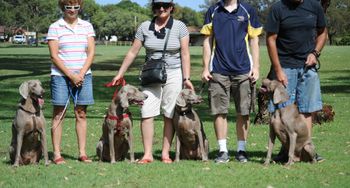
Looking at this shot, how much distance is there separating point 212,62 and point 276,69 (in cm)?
96

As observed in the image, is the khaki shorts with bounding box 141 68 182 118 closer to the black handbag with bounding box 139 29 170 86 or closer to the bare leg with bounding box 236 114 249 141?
the black handbag with bounding box 139 29 170 86

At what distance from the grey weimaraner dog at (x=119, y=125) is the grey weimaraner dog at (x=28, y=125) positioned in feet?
3.09

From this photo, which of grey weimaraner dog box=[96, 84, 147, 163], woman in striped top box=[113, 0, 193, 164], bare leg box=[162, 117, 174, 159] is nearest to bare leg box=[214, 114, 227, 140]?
woman in striped top box=[113, 0, 193, 164]

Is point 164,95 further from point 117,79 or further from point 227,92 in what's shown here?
point 227,92

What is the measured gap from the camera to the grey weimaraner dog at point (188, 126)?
894 centimetres

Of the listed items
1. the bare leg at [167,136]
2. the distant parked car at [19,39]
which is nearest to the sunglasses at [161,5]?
the bare leg at [167,136]

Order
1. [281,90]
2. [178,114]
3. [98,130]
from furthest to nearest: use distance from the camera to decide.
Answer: [98,130] < [178,114] < [281,90]

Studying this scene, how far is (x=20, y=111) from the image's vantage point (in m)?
8.74

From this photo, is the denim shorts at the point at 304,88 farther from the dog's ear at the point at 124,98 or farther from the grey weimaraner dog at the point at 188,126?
the dog's ear at the point at 124,98

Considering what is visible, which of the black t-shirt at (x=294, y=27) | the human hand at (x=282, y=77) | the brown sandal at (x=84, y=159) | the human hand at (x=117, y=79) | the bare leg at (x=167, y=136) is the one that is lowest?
the brown sandal at (x=84, y=159)

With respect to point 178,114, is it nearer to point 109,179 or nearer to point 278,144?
point 109,179

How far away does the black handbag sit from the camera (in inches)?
345

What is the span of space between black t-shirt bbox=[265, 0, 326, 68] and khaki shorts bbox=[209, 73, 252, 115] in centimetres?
66

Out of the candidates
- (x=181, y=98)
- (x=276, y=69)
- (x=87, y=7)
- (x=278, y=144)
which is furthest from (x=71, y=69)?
(x=87, y=7)
